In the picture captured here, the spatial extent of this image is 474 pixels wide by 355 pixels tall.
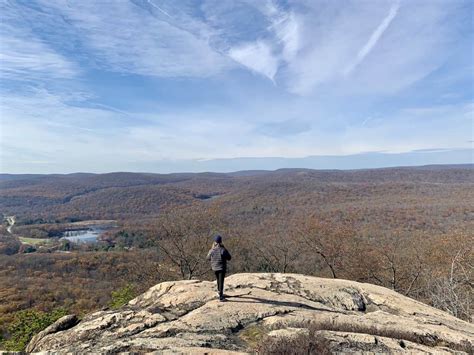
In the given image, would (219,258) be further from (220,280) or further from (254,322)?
(254,322)

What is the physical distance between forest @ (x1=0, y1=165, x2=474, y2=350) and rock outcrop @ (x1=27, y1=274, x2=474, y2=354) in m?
9.25

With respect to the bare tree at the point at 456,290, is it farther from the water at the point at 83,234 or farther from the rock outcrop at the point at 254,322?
the water at the point at 83,234

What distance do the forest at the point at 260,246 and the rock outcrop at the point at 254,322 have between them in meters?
9.25

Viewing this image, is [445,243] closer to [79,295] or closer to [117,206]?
[79,295]

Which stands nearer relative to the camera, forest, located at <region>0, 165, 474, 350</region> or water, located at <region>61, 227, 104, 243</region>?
forest, located at <region>0, 165, 474, 350</region>

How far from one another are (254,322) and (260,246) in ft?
100

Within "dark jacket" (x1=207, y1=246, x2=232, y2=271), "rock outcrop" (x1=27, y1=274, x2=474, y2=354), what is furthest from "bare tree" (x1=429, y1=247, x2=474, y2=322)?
"dark jacket" (x1=207, y1=246, x2=232, y2=271)

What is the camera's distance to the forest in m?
27.6

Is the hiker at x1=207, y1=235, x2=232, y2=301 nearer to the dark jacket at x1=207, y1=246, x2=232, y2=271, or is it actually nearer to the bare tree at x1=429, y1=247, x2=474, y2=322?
the dark jacket at x1=207, y1=246, x2=232, y2=271

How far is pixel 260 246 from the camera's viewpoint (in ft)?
130

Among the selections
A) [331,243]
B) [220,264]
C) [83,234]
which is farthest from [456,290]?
[83,234]

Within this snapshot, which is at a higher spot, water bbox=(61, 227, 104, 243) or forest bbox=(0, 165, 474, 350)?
forest bbox=(0, 165, 474, 350)

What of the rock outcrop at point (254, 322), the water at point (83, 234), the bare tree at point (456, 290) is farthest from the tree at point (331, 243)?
the water at point (83, 234)

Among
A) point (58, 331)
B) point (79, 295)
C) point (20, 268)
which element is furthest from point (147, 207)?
point (58, 331)
